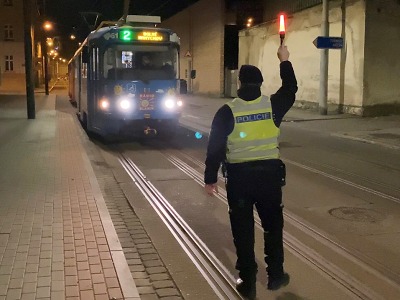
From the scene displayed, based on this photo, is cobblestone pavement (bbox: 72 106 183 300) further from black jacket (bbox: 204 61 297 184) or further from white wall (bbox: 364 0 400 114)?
white wall (bbox: 364 0 400 114)

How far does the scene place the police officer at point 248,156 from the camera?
4625 mm

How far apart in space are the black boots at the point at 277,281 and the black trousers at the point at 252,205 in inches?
6.2

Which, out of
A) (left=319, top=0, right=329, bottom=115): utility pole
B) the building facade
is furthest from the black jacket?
(left=319, top=0, right=329, bottom=115): utility pole

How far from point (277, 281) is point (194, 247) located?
1696 millimetres

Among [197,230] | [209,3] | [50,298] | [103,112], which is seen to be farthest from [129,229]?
[209,3]

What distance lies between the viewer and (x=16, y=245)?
241 inches

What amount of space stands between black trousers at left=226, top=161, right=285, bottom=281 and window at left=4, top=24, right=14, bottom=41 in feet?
241

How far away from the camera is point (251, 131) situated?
15.2ft

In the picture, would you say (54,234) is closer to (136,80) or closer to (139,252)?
(139,252)

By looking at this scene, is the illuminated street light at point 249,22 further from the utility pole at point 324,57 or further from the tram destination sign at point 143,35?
the tram destination sign at point 143,35

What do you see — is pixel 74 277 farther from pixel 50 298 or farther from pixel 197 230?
pixel 197 230

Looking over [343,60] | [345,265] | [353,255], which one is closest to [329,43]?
[343,60]

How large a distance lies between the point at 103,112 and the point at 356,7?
1338 cm

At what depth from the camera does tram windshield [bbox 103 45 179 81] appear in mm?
15258
